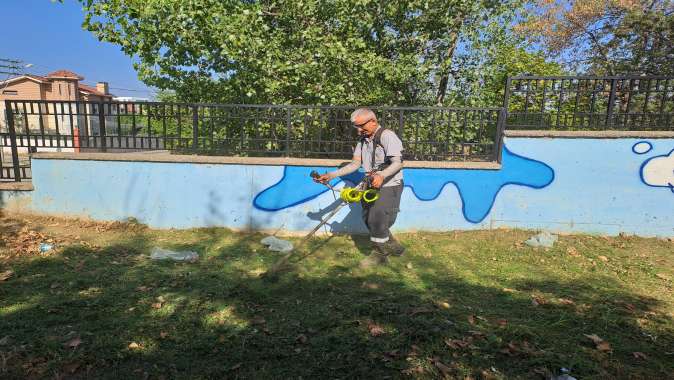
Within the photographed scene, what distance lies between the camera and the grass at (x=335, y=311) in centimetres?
282

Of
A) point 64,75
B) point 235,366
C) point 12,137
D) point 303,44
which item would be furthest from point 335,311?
point 64,75

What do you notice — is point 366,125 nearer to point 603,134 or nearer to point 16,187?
point 603,134

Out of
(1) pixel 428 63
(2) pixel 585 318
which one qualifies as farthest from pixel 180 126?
(2) pixel 585 318

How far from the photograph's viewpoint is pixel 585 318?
141 inches

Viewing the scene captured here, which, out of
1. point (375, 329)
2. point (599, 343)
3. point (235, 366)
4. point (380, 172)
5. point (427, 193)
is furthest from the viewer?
point (427, 193)

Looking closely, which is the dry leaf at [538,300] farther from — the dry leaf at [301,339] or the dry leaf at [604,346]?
the dry leaf at [301,339]

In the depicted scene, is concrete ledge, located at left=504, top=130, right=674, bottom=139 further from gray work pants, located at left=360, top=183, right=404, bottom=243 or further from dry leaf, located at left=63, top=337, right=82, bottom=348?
dry leaf, located at left=63, top=337, right=82, bottom=348

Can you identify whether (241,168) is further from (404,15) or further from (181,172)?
(404,15)

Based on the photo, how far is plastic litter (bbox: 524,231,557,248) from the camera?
5582mm

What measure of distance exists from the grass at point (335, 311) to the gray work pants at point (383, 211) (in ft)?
1.45

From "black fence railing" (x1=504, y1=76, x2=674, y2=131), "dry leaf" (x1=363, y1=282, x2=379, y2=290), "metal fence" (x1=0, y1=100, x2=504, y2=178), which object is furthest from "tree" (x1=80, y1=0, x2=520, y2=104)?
"dry leaf" (x1=363, y1=282, x2=379, y2=290)

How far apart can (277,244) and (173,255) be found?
131cm

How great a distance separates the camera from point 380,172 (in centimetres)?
445

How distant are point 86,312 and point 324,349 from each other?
208cm
